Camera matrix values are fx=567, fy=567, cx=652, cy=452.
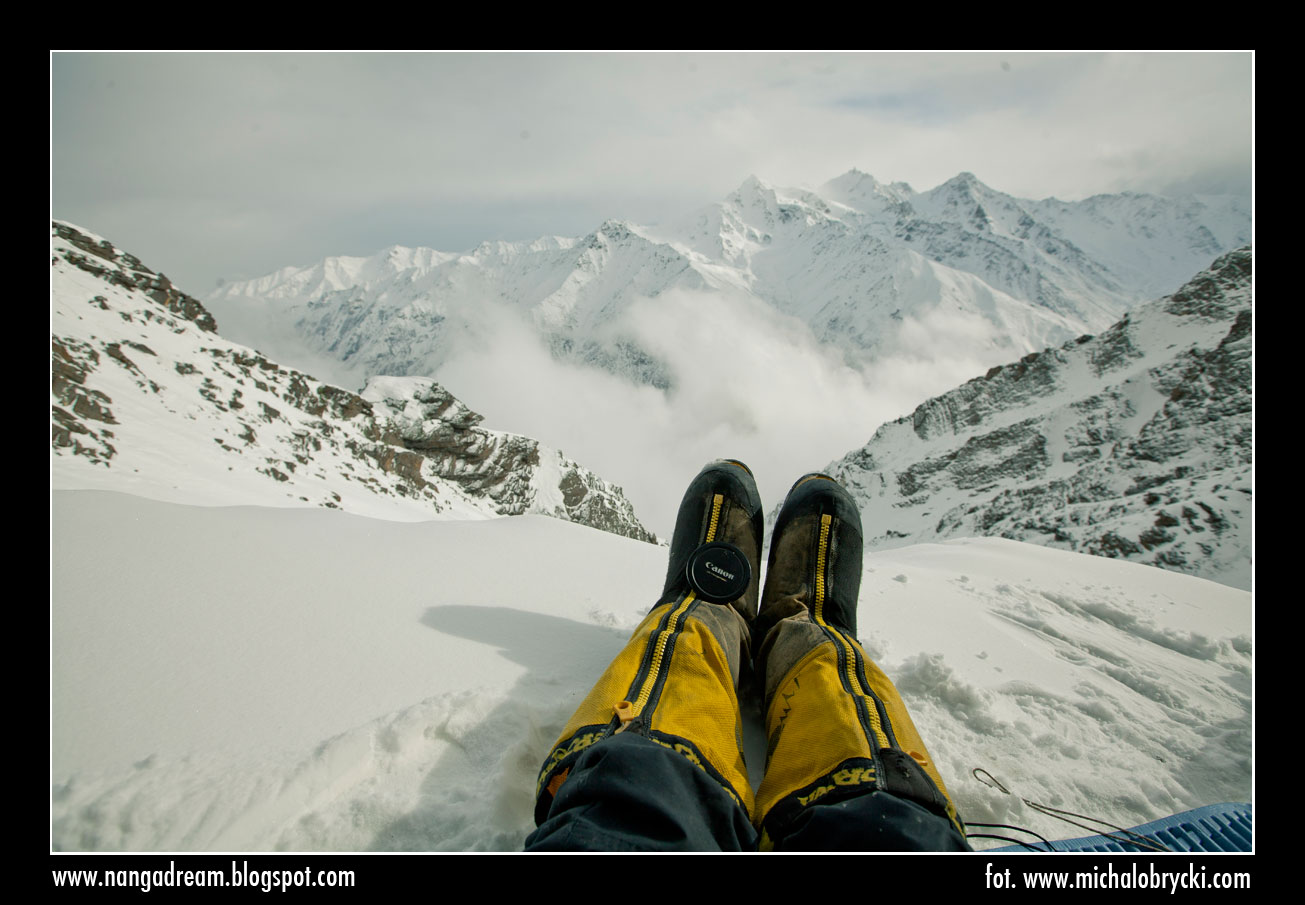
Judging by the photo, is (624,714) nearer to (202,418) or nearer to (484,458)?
(202,418)

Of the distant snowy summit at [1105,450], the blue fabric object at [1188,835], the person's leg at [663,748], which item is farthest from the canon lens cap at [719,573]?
the distant snowy summit at [1105,450]

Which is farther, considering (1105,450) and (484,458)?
(484,458)

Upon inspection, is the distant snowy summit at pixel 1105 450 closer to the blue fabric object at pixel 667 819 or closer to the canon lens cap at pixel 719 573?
the canon lens cap at pixel 719 573

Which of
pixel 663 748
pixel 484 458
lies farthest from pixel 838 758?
pixel 484 458

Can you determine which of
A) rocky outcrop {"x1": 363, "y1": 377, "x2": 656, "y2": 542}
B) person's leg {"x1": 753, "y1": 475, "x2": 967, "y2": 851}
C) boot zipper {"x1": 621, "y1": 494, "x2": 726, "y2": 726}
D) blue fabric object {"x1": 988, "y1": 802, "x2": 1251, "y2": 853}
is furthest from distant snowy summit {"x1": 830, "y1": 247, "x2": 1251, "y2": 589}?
rocky outcrop {"x1": 363, "y1": 377, "x2": 656, "y2": 542}

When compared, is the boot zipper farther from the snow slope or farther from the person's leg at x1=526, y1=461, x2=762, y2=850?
the snow slope

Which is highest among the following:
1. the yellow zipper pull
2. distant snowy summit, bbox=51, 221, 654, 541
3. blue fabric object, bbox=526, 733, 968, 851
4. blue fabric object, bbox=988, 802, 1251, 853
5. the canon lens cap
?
distant snowy summit, bbox=51, 221, 654, 541
